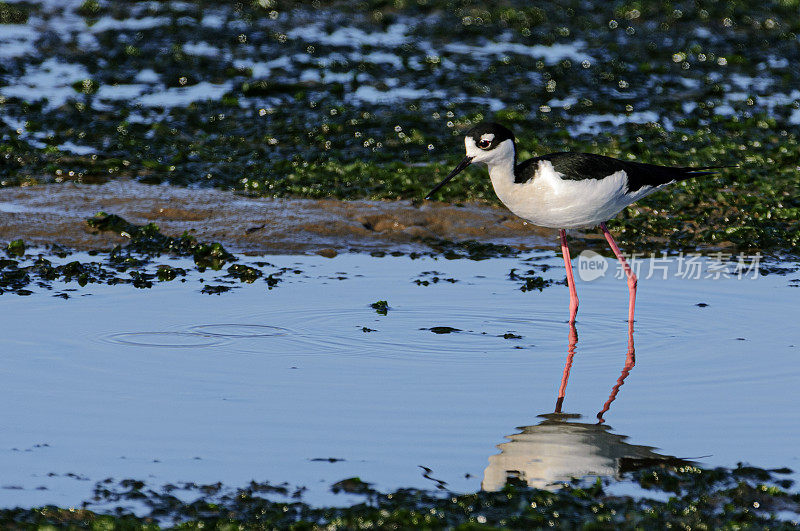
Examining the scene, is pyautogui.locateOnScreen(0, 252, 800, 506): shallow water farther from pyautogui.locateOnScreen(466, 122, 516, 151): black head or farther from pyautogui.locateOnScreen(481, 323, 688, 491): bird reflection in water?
pyautogui.locateOnScreen(466, 122, 516, 151): black head

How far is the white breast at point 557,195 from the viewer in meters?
7.55

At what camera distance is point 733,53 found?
1712cm

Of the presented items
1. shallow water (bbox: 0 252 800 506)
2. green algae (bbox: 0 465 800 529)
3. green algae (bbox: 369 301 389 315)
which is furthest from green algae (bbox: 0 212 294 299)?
green algae (bbox: 0 465 800 529)

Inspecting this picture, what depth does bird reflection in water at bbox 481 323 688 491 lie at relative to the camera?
5281 mm

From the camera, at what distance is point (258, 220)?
33.4ft

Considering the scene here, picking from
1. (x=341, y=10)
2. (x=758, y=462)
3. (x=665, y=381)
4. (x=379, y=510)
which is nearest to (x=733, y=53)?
(x=341, y=10)

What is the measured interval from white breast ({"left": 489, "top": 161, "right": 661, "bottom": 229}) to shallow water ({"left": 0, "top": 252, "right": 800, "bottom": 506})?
75cm

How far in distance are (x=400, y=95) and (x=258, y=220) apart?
5.01 meters

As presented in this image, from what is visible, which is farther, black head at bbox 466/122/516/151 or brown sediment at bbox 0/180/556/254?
brown sediment at bbox 0/180/556/254

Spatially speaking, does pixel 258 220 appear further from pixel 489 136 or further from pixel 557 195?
pixel 557 195

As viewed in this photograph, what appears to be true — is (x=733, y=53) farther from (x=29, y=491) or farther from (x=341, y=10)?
(x=29, y=491)

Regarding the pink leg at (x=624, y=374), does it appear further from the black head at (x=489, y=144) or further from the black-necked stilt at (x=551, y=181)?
the black head at (x=489, y=144)

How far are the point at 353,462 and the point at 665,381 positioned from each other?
2.21 m

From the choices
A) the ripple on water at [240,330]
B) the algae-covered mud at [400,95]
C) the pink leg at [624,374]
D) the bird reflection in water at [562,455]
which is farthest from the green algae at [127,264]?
the bird reflection in water at [562,455]
